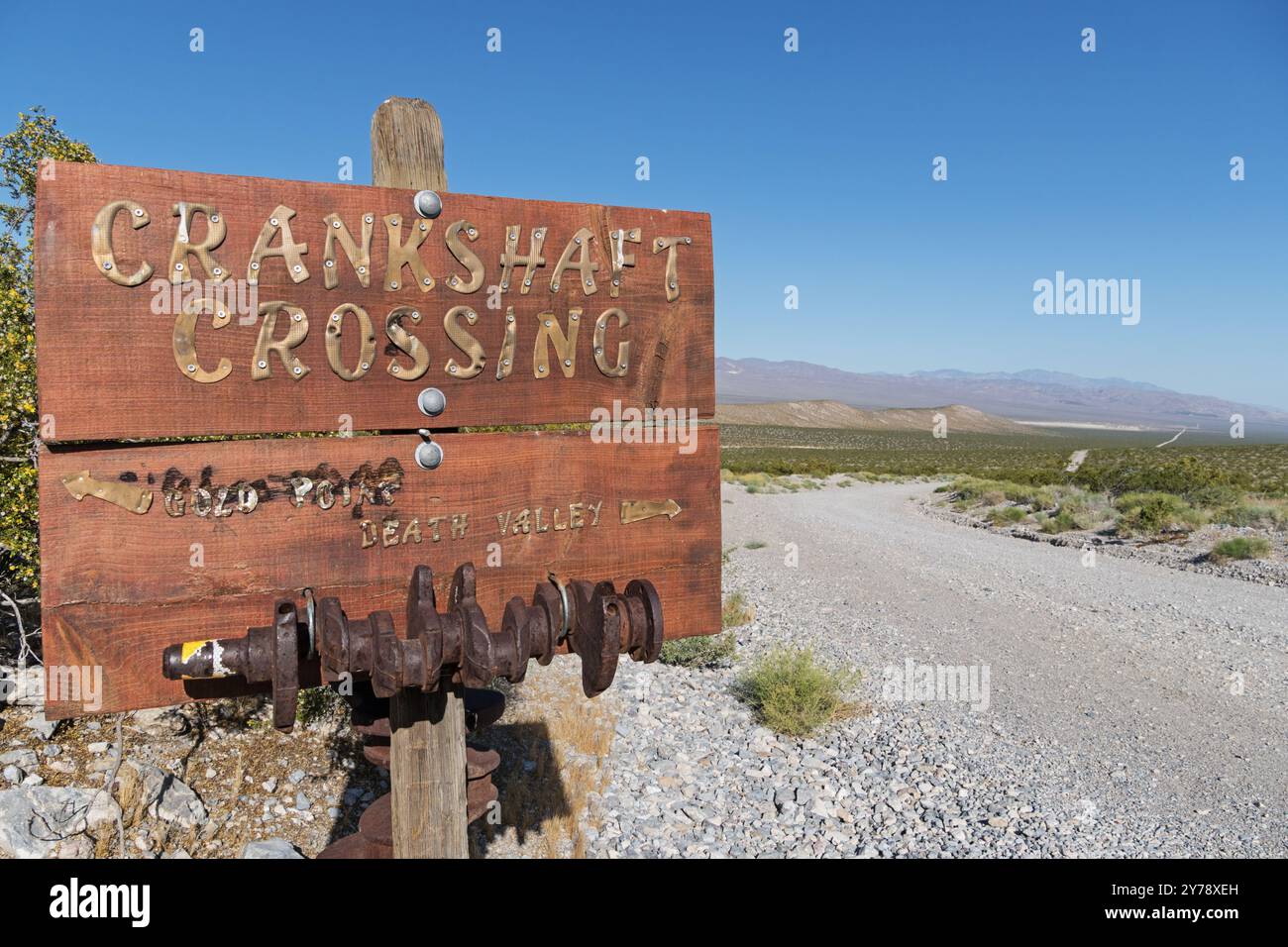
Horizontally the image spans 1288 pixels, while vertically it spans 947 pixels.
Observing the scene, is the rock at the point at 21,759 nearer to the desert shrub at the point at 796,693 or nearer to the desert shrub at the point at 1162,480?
the desert shrub at the point at 796,693

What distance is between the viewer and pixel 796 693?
6.35 metres

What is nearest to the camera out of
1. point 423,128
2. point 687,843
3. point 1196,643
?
point 423,128

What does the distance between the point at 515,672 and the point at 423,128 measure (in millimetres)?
1317

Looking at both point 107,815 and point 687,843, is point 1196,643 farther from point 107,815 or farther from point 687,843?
point 107,815

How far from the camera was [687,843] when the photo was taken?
465cm

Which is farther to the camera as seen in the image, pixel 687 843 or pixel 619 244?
pixel 687 843

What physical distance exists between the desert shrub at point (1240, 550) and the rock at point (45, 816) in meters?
15.0

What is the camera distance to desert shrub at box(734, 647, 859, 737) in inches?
241

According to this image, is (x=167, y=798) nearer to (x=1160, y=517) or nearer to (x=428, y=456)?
(x=428, y=456)

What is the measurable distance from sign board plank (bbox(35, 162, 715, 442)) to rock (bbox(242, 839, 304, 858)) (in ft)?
11.0

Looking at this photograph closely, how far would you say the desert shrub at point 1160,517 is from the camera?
15203mm

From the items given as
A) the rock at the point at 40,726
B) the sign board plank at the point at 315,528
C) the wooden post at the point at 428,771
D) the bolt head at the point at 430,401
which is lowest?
the rock at the point at 40,726

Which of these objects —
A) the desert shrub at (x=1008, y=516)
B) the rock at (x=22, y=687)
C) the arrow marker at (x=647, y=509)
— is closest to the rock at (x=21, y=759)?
the rock at (x=22, y=687)
